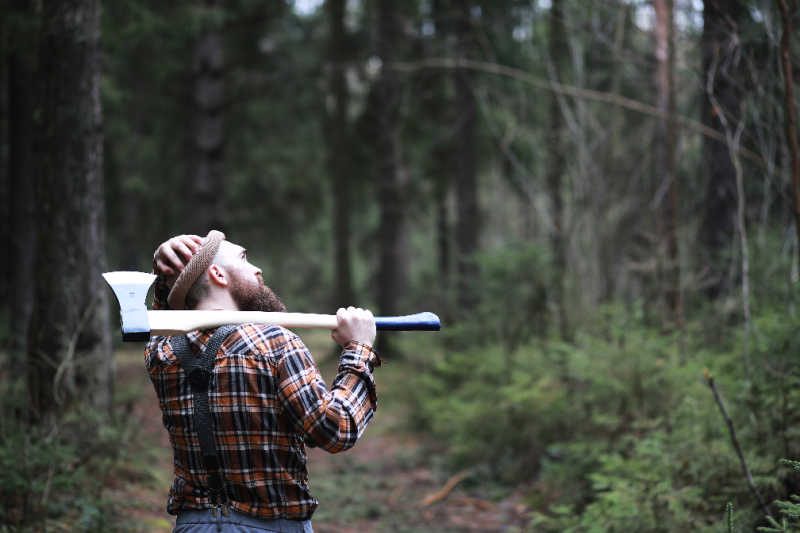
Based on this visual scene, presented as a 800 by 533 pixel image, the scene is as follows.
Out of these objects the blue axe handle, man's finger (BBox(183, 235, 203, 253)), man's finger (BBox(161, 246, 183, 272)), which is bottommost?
the blue axe handle

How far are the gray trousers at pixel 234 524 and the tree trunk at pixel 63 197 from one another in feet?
12.2

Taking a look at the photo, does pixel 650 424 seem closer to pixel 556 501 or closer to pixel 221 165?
pixel 556 501

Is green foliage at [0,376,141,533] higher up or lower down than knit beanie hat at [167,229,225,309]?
lower down

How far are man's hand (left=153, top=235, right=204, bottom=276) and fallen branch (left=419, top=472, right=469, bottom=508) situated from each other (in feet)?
16.2

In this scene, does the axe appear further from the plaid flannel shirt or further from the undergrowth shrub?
the undergrowth shrub

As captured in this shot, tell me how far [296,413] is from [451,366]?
23.7 ft

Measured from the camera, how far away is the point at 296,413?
2.59 meters

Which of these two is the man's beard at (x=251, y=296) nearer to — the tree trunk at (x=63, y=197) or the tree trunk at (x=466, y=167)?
the tree trunk at (x=63, y=197)

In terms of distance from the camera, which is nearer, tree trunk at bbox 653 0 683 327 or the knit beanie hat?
the knit beanie hat

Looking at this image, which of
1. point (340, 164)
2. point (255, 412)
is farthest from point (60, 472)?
point (340, 164)

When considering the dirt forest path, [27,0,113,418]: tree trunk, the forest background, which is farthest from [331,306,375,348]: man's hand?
[27,0,113,418]: tree trunk

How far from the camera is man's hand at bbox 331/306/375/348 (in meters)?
2.79

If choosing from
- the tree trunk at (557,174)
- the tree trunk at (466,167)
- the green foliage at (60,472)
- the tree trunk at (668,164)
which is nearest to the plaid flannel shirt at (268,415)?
the green foliage at (60,472)

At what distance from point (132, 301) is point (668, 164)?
5.95 meters
